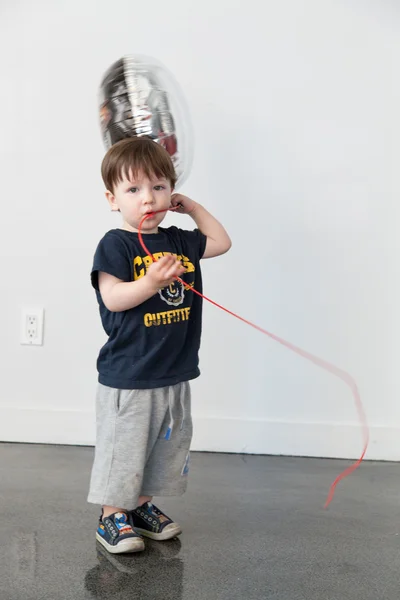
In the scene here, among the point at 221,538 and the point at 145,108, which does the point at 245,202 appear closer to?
the point at 145,108

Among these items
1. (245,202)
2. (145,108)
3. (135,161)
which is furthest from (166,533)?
(245,202)

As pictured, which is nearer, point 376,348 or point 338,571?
point 338,571

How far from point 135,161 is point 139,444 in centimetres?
52

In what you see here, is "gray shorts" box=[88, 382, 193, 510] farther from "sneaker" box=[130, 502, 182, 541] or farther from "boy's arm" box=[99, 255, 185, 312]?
"boy's arm" box=[99, 255, 185, 312]

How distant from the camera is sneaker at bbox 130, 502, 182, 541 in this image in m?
1.50

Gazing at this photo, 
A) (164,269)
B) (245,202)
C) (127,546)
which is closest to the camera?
(164,269)

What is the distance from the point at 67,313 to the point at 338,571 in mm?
1107

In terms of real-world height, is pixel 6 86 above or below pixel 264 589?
above

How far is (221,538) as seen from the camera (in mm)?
1515

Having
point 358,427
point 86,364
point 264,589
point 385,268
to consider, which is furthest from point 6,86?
point 264,589

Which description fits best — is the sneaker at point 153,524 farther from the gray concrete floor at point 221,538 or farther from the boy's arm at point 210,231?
the boy's arm at point 210,231

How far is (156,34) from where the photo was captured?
211 centimetres

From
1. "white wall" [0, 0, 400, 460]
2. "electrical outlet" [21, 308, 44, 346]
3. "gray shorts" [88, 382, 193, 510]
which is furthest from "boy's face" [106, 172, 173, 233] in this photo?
"electrical outlet" [21, 308, 44, 346]

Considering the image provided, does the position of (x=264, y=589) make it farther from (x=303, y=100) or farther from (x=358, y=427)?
(x=303, y=100)
